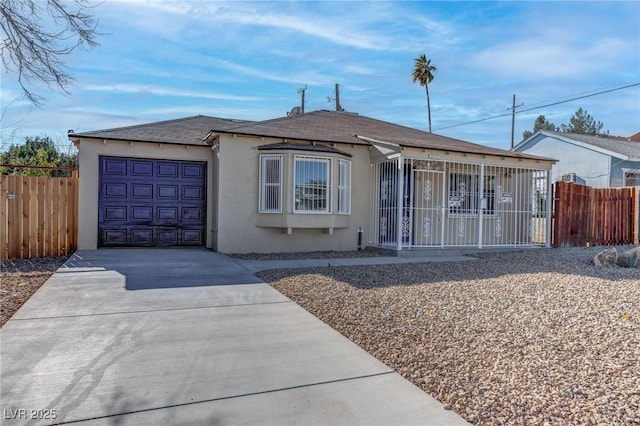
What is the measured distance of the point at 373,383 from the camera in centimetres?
338

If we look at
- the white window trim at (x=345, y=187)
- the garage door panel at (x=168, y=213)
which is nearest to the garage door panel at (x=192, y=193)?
the garage door panel at (x=168, y=213)

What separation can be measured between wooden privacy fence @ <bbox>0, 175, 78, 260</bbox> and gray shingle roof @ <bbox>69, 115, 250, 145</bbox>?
5.04 ft

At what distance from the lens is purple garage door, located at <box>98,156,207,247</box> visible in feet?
36.8

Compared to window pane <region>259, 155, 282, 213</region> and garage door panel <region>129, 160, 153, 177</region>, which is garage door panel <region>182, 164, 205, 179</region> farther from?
window pane <region>259, 155, 282, 213</region>

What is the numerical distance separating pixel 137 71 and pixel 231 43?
3023 millimetres

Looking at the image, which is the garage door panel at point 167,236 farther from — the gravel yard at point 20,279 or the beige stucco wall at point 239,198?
the gravel yard at point 20,279

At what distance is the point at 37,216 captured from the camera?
31.9 feet

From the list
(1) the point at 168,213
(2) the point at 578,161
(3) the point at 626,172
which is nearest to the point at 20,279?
(1) the point at 168,213

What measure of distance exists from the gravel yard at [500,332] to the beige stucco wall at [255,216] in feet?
9.66

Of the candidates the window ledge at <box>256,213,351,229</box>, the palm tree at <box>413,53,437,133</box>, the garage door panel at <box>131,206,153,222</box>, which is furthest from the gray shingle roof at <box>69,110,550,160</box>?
the palm tree at <box>413,53,437,133</box>

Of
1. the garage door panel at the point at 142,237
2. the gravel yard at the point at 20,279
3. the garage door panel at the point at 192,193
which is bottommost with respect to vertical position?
the gravel yard at the point at 20,279

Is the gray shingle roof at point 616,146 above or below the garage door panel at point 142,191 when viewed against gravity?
above

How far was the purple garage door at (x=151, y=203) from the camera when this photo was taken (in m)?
11.2

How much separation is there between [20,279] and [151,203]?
4719 millimetres
